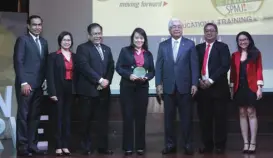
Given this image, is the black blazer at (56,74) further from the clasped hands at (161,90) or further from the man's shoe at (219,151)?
the man's shoe at (219,151)

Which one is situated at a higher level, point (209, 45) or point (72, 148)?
point (209, 45)

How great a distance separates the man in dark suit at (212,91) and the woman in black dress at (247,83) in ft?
0.47

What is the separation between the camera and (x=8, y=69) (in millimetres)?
6082

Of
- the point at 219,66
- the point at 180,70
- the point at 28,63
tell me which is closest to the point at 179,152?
the point at 180,70

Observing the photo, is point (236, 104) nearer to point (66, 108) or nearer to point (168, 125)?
point (168, 125)

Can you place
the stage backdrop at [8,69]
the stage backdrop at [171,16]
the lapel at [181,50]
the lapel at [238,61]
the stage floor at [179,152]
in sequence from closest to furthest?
1. the stage floor at [179,152]
2. the lapel at [181,50]
3. the lapel at [238,61]
4. the stage backdrop at [8,69]
5. the stage backdrop at [171,16]

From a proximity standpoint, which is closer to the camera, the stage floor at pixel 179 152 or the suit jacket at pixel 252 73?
the stage floor at pixel 179 152

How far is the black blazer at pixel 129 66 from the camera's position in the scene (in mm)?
5484

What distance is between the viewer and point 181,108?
5.51 m

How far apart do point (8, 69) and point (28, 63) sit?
0.70m

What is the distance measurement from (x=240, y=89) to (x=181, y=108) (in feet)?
2.40

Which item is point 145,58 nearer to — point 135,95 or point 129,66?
point 129,66

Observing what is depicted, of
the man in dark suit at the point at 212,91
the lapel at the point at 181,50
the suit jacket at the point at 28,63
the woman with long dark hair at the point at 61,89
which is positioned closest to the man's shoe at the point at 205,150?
the man in dark suit at the point at 212,91

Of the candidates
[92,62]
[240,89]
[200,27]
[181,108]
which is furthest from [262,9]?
[92,62]
